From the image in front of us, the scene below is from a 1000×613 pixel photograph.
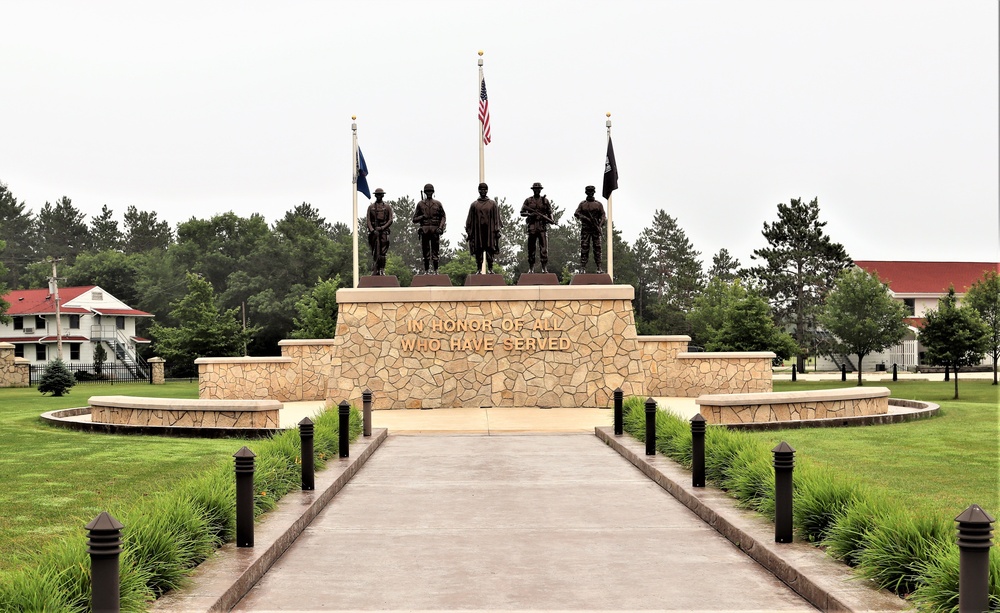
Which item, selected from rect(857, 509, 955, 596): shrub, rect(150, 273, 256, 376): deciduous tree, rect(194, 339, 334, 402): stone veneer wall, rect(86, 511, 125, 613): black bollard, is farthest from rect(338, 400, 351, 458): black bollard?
rect(150, 273, 256, 376): deciduous tree

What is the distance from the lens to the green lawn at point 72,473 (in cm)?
915

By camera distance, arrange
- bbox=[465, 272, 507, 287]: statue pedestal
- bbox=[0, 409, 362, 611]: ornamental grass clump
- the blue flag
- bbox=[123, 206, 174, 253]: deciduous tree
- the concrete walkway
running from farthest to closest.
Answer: bbox=[123, 206, 174, 253]: deciduous tree
the blue flag
bbox=[465, 272, 507, 287]: statue pedestal
the concrete walkway
bbox=[0, 409, 362, 611]: ornamental grass clump

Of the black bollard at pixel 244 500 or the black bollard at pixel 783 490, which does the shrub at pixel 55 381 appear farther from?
the black bollard at pixel 783 490

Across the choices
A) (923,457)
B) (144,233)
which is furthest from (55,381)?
(144,233)

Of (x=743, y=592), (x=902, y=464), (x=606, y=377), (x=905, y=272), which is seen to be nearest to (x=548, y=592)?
(x=743, y=592)

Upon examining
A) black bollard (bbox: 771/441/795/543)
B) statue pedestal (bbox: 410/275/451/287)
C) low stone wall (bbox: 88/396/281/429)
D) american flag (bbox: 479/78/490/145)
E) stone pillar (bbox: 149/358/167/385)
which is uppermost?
american flag (bbox: 479/78/490/145)

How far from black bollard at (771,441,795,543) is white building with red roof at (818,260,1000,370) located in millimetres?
64144

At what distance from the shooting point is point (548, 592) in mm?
7301

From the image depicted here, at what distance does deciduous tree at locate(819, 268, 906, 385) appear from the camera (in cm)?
4625

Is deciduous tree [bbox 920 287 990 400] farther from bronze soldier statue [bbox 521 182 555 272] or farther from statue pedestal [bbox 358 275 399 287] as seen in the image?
statue pedestal [bbox 358 275 399 287]

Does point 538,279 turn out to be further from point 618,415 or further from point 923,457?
point 923,457

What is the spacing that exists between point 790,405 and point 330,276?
56622 millimetres

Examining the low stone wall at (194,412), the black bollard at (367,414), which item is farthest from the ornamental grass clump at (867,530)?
the low stone wall at (194,412)

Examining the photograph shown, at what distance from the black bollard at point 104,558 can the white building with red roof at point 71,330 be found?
229 ft
